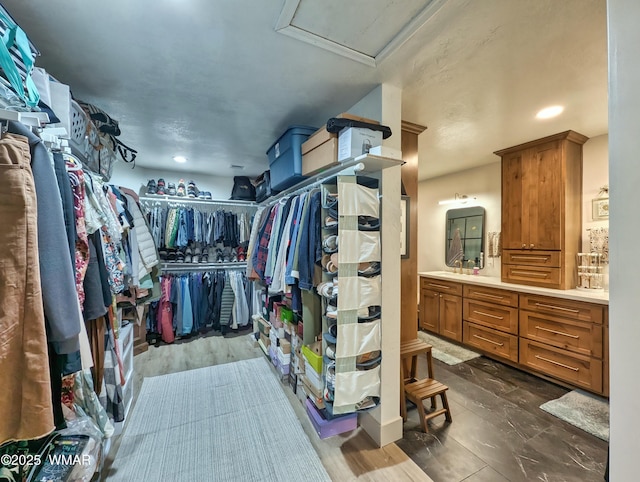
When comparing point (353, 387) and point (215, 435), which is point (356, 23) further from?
point (215, 435)

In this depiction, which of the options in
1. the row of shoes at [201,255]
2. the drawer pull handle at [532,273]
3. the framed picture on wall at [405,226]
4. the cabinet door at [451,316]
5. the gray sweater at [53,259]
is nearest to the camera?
the gray sweater at [53,259]

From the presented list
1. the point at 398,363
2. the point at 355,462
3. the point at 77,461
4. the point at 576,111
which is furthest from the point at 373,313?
the point at 576,111

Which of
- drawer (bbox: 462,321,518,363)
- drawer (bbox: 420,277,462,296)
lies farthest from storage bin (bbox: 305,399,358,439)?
drawer (bbox: 420,277,462,296)

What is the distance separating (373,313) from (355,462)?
2.90ft

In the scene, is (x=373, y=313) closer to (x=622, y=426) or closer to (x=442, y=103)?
(x=622, y=426)

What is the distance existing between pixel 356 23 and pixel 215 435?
2.59m

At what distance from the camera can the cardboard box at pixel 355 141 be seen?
5.24ft

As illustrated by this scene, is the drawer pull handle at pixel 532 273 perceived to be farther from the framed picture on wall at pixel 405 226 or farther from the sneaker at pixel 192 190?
the sneaker at pixel 192 190

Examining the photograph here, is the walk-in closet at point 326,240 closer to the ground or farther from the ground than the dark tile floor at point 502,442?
farther from the ground

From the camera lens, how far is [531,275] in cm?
287

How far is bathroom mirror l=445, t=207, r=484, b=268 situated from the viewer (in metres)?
3.74

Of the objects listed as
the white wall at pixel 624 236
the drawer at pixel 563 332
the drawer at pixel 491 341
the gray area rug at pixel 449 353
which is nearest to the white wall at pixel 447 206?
the drawer at pixel 491 341

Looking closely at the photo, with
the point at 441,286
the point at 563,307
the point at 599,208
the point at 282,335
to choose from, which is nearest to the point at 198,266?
the point at 282,335

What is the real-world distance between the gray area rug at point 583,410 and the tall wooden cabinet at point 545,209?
3.23 feet
